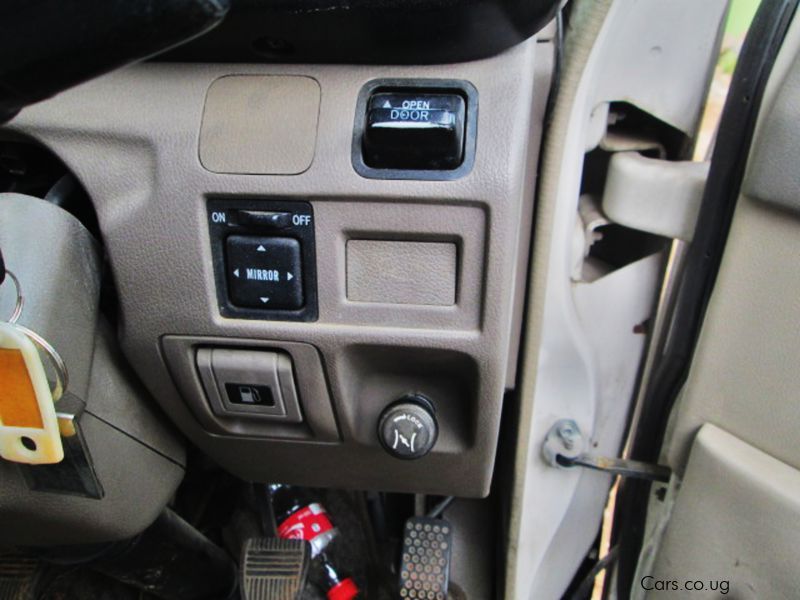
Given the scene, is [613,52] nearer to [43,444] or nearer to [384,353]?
[384,353]

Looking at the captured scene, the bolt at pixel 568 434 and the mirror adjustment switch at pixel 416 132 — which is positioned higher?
the mirror adjustment switch at pixel 416 132

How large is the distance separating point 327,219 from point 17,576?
2.73ft

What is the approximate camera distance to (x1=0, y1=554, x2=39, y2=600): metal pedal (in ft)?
3.43

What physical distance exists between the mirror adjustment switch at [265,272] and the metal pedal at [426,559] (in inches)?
18.4

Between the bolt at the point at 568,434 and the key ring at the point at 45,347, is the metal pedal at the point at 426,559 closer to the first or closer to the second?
the bolt at the point at 568,434

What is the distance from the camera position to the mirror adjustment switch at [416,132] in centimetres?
56

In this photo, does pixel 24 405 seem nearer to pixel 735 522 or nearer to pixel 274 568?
pixel 274 568

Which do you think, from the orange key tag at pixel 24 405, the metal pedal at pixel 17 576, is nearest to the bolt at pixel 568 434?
the orange key tag at pixel 24 405

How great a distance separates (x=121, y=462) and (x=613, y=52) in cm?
63

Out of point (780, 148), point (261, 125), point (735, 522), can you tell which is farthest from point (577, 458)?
point (261, 125)

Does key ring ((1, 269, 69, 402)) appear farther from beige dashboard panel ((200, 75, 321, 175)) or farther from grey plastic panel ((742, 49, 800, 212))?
grey plastic panel ((742, 49, 800, 212))

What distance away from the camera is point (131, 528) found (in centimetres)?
74

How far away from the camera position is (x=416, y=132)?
0.56 metres

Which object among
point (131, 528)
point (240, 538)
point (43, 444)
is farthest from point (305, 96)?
point (240, 538)
